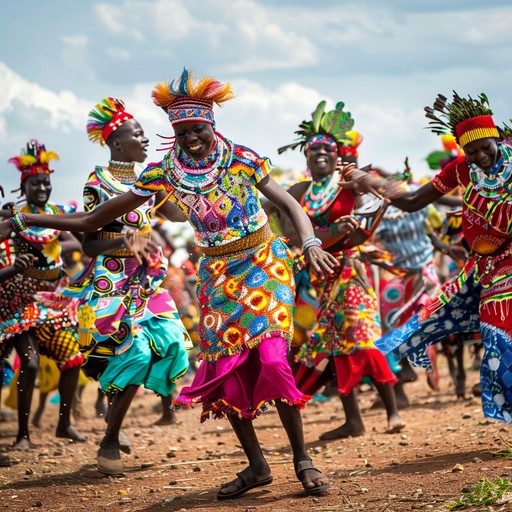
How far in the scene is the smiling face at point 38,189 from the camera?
935 centimetres

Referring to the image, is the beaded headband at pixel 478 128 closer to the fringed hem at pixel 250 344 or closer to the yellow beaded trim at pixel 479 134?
the yellow beaded trim at pixel 479 134

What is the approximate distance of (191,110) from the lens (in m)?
6.25

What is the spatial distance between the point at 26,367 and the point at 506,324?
435 centimetres

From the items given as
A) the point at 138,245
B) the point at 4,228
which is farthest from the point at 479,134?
the point at 4,228

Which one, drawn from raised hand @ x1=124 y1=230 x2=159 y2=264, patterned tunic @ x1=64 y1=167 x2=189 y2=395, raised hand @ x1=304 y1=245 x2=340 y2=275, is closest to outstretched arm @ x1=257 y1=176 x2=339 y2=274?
raised hand @ x1=304 y1=245 x2=340 y2=275

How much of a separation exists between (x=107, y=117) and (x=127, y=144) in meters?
0.30

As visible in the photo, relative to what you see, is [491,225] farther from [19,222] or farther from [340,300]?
[19,222]

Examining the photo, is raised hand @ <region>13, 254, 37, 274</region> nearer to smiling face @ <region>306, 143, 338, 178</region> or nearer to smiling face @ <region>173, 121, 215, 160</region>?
smiling face @ <region>306, 143, 338, 178</region>

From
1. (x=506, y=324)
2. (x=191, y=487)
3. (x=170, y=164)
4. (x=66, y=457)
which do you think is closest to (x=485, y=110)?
(x=506, y=324)

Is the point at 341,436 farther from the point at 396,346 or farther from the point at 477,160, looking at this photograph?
the point at 477,160

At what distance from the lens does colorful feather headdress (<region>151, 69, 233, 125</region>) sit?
6242 millimetres

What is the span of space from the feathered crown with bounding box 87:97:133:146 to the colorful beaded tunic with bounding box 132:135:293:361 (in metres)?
2.01

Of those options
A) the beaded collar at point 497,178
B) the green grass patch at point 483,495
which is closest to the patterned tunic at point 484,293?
the beaded collar at point 497,178

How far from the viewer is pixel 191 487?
6.79 meters
